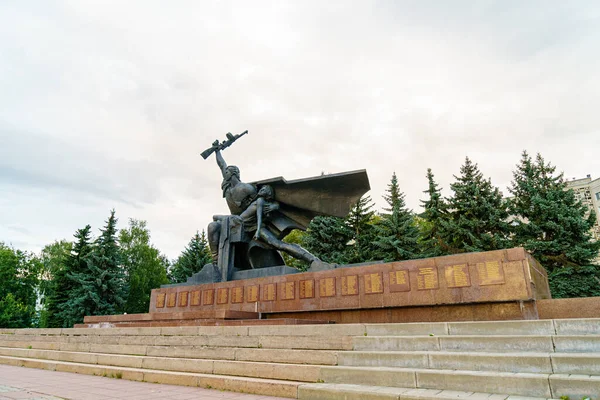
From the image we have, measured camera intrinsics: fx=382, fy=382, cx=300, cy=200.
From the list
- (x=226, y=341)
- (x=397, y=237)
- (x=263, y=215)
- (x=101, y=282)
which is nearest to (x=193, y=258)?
(x=101, y=282)

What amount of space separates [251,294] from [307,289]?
167 centimetres

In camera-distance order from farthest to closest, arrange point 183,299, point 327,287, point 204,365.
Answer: point 183,299
point 327,287
point 204,365

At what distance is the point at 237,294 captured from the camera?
390 inches

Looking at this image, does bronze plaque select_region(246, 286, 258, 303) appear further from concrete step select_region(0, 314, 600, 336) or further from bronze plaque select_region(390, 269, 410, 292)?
bronze plaque select_region(390, 269, 410, 292)

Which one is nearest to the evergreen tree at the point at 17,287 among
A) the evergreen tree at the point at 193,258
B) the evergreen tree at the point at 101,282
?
the evergreen tree at the point at 101,282

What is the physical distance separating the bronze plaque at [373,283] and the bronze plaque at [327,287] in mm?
823

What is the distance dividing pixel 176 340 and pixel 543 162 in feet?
69.4

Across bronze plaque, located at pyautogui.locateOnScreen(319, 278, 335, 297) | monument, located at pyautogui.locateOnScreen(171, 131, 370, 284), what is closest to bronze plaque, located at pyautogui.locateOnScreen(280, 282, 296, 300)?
bronze plaque, located at pyautogui.locateOnScreen(319, 278, 335, 297)

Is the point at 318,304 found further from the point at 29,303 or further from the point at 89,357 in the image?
the point at 29,303

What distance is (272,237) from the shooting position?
10.6m

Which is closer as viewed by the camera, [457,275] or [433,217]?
[457,275]

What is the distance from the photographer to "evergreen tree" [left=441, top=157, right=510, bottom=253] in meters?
19.0

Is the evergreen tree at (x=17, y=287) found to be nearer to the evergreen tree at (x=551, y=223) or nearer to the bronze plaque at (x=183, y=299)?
the bronze plaque at (x=183, y=299)

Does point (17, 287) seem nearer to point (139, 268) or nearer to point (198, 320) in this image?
point (139, 268)
